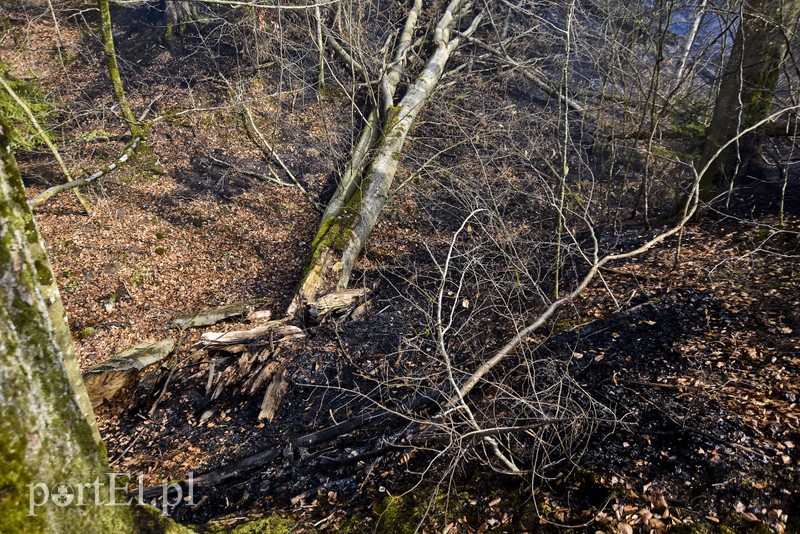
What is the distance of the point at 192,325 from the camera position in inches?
239

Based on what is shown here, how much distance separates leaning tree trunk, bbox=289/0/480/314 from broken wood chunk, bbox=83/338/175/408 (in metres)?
1.95

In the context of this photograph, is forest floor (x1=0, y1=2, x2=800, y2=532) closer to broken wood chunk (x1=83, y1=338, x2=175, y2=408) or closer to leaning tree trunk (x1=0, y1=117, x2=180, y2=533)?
broken wood chunk (x1=83, y1=338, x2=175, y2=408)

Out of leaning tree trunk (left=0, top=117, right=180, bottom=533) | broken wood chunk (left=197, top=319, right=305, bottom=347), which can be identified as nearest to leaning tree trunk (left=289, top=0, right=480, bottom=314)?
broken wood chunk (left=197, top=319, right=305, bottom=347)

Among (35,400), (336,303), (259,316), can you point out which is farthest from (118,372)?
(35,400)

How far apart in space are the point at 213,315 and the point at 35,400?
16.5 ft

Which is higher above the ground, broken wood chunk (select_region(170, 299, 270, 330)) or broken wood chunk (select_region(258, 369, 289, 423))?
broken wood chunk (select_region(258, 369, 289, 423))

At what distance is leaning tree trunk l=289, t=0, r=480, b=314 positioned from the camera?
691cm

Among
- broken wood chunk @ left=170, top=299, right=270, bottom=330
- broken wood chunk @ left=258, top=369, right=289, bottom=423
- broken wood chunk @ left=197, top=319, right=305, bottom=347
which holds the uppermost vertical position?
broken wood chunk @ left=258, top=369, right=289, bottom=423

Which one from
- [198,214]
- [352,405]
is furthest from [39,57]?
[352,405]

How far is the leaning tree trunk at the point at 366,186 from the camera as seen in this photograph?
6914 millimetres

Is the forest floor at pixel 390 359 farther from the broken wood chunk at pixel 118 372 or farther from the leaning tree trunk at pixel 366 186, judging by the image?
the leaning tree trunk at pixel 366 186

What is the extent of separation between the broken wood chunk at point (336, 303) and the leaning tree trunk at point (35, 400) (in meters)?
4.39

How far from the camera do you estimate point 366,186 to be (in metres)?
8.18

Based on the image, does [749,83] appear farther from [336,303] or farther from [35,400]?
[35,400]
